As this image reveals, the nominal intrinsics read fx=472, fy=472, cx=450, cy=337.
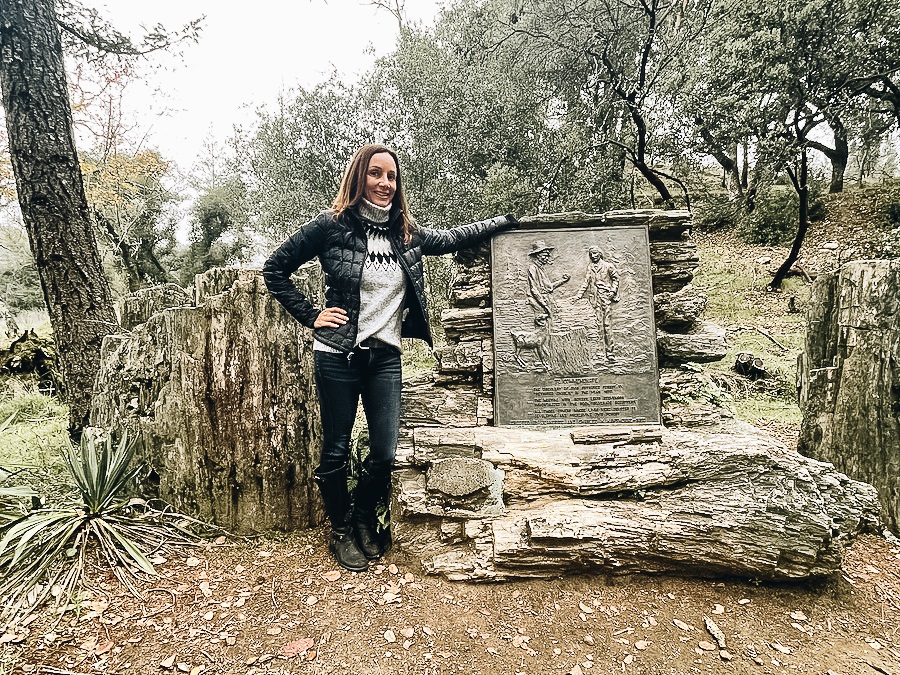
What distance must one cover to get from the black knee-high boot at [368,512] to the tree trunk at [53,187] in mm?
3187

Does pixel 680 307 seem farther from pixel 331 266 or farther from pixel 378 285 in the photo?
pixel 331 266

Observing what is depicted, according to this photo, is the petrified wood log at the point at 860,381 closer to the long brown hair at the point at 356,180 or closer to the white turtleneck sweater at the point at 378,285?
the white turtleneck sweater at the point at 378,285

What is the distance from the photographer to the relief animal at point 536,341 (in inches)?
149

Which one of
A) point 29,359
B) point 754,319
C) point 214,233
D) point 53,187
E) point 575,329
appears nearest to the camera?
point 575,329

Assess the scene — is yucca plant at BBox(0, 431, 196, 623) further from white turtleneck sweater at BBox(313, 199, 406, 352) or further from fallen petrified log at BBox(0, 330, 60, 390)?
fallen petrified log at BBox(0, 330, 60, 390)

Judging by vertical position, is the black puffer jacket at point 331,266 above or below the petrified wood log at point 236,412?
above

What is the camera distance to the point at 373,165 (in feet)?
9.49

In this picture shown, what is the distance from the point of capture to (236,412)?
3174 millimetres

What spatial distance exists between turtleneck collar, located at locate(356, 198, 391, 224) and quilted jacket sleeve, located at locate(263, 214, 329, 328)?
0.73 ft

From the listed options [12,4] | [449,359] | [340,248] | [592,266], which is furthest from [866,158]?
[12,4]

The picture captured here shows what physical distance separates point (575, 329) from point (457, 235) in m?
1.20

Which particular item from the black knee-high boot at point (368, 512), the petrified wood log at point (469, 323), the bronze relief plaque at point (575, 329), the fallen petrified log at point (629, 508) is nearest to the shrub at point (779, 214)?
the bronze relief plaque at point (575, 329)

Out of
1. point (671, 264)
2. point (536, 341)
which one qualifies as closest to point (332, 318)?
point (536, 341)

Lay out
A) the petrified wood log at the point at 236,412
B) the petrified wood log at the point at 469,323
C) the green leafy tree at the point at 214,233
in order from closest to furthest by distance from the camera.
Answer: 1. the petrified wood log at the point at 236,412
2. the petrified wood log at the point at 469,323
3. the green leafy tree at the point at 214,233
